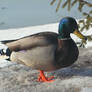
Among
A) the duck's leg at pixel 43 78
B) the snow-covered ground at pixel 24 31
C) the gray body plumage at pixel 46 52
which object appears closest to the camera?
the gray body plumage at pixel 46 52

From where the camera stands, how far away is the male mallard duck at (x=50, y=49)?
3.65 metres

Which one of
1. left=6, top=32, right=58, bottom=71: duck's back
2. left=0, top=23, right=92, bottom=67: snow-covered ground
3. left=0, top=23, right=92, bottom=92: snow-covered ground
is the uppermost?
left=6, top=32, right=58, bottom=71: duck's back

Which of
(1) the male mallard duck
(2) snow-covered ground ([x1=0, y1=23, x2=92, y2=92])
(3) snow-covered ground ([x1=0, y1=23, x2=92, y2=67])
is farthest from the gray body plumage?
(3) snow-covered ground ([x1=0, y1=23, x2=92, y2=67])

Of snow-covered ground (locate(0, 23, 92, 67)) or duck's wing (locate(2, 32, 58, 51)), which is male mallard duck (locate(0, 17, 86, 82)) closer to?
duck's wing (locate(2, 32, 58, 51))

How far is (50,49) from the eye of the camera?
364 cm

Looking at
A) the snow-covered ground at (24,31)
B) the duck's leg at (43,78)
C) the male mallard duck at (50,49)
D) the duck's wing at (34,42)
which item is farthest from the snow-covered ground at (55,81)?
the snow-covered ground at (24,31)

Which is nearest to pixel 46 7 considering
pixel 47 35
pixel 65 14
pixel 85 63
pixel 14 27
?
pixel 65 14

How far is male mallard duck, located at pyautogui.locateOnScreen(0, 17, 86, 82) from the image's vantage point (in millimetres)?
3652

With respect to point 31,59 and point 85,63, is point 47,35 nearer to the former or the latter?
point 31,59

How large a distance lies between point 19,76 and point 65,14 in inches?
239

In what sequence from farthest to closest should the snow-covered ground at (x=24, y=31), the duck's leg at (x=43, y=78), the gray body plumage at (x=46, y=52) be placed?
1. the snow-covered ground at (x=24, y=31)
2. the duck's leg at (x=43, y=78)
3. the gray body plumage at (x=46, y=52)

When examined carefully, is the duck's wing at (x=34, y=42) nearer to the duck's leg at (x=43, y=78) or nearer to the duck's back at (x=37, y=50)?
the duck's back at (x=37, y=50)

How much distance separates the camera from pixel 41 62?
12.1 feet

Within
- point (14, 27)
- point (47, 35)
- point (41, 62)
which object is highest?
point (47, 35)
